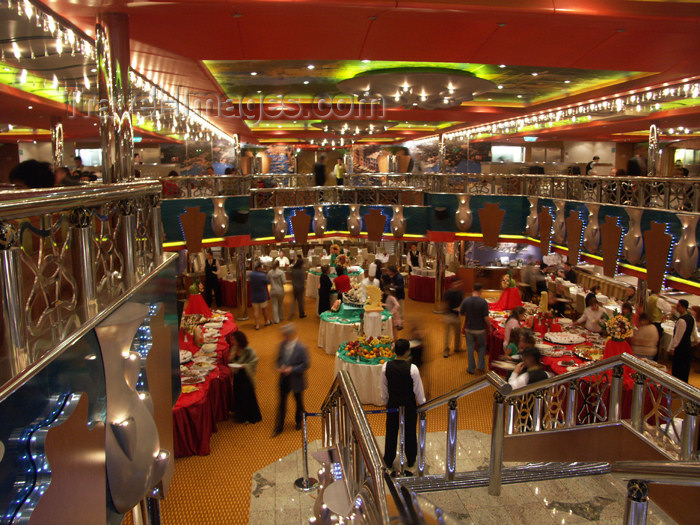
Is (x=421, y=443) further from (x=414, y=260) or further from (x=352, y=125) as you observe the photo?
(x=414, y=260)

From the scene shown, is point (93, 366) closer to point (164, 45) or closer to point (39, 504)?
point (39, 504)

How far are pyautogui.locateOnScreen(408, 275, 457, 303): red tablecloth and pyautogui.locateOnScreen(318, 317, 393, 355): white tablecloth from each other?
18.0 ft

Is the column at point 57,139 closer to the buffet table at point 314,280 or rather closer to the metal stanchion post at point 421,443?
the metal stanchion post at point 421,443

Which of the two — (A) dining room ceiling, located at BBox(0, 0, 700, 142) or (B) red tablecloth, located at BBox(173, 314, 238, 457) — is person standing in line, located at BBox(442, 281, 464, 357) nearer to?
(B) red tablecloth, located at BBox(173, 314, 238, 457)

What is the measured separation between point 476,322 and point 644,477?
7679 millimetres

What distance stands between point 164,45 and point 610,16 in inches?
172

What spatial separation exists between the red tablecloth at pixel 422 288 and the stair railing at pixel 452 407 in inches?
428

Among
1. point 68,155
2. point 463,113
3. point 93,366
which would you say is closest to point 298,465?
point 93,366

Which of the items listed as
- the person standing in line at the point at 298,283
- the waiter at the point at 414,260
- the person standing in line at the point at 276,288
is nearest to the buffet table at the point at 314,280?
the waiter at the point at 414,260

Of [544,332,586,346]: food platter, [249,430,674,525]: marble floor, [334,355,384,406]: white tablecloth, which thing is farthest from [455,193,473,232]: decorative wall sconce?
[249,430,674,525]: marble floor

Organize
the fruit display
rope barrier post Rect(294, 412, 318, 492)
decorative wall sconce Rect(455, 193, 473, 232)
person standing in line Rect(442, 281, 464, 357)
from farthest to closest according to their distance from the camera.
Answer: decorative wall sconce Rect(455, 193, 473, 232)
person standing in line Rect(442, 281, 464, 357)
the fruit display
rope barrier post Rect(294, 412, 318, 492)

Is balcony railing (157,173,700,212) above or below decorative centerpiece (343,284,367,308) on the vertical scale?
above

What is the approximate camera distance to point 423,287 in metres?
16.9

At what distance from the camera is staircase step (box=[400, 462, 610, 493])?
14.5 ft
